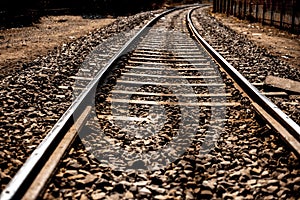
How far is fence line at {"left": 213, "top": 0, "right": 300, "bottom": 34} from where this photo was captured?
44.5 feet

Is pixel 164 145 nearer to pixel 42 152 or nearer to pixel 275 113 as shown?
pixel 42 152

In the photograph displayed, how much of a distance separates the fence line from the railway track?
31.9 ft

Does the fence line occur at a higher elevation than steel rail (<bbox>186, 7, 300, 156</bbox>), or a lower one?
higher

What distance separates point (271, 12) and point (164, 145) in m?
14.5

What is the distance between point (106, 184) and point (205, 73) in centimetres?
382

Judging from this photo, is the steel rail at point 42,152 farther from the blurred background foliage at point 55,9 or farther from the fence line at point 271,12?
the blurred background foliage at point 55,9

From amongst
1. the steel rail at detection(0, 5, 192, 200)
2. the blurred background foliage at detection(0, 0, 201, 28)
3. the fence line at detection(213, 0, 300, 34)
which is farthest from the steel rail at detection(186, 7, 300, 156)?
the blurred background foliage at detection(0, 0, 201, 28)

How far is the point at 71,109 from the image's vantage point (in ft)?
12.4

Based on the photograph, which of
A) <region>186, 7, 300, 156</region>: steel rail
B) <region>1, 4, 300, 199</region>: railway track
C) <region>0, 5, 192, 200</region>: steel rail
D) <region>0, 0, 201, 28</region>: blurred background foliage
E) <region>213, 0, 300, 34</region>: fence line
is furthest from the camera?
<region>0, 0, 201, 28</region>: blurred background foliage

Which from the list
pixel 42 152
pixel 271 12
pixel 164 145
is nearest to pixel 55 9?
pixel 271 12

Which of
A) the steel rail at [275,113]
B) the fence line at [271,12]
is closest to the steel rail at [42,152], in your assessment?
the steel rail at [275,113]

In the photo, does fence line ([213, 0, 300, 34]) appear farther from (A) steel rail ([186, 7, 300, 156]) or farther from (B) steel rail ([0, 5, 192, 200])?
(B) steel rail ([0, 5, 192, 200])

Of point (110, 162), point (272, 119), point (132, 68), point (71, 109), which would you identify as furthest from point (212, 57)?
point (110, 162)

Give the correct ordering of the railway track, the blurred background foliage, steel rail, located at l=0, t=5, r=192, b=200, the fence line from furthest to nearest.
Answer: the blurred background foliage, the fence line, the railway track, steel rail, located at l=0, t=5, r=192, b=200
